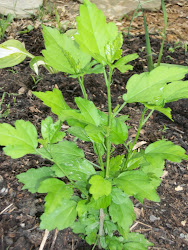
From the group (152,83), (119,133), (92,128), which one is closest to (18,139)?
(92,128)

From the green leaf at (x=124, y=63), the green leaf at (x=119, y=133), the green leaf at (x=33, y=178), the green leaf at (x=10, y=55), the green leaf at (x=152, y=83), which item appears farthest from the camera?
the green leaf at (x=10, y=55)

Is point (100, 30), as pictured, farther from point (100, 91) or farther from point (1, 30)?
point (1, 30)

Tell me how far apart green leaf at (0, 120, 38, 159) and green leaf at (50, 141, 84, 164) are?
0.18 metres

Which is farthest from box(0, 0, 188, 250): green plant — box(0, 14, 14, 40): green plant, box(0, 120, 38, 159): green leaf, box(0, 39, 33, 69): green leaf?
box(0, 14, 14, 40): green plant

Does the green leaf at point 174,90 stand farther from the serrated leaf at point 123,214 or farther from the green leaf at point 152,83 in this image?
the serrated leaf at point 123,214

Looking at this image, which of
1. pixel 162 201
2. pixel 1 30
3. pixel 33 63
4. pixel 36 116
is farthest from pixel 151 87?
pixel 1 30

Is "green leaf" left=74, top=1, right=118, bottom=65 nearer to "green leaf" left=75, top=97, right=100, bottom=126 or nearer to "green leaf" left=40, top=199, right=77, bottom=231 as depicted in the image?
"green leaf" left=75, top=97, right=100, bottom=126

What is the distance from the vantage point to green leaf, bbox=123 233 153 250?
137 centimetres

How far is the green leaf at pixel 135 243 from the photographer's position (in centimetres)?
137

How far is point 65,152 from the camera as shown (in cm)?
118

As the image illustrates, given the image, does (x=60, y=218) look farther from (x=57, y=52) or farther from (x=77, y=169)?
(x=57, y=52)

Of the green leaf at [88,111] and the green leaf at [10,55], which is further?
the green leaf at [10,55]

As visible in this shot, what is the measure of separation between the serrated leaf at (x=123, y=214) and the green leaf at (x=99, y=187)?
0.16 meters

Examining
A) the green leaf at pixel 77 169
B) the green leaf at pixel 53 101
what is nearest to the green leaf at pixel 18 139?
the green leaf at pixel 53 101
